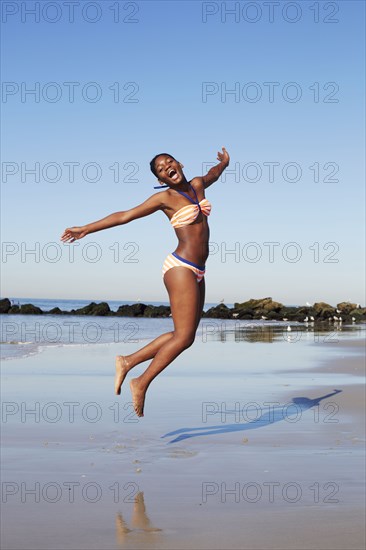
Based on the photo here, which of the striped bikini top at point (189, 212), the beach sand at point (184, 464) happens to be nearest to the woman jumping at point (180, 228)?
the striped bikini top at point (189, 212)

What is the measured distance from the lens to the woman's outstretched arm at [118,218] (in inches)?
142

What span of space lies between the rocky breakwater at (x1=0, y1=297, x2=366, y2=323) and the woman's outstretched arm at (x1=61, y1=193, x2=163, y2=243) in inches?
2815

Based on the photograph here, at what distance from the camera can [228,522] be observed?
9.11 metres

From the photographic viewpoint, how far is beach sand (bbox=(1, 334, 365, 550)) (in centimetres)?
874

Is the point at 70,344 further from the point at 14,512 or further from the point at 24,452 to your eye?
the point at 14,512

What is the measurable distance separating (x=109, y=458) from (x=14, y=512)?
2.96 meters

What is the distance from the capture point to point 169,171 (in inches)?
145

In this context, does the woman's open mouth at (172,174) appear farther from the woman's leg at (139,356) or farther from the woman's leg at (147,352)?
the woman's leg at (139,356)

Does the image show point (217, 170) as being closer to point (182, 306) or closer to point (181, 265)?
point (181, 265)

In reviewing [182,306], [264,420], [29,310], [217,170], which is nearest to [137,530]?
[217,170]

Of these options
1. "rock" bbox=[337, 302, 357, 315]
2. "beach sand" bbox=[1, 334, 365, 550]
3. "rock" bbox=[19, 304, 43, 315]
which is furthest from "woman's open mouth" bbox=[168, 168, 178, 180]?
"rock" bbox=[337, 302, 357, 315]

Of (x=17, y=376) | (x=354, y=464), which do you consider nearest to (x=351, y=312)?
(x=17, y=376)

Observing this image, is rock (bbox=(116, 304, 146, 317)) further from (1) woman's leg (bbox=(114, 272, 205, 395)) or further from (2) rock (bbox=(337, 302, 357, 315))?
(1) woman's leg (bbox=(114, 272, 205, 395))

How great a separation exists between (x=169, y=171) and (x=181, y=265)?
424mm
